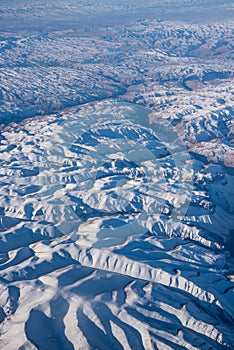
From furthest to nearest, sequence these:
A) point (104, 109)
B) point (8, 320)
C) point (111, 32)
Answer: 1. point (111, 32)
2. point (104, 109)
3. point (8, 320)

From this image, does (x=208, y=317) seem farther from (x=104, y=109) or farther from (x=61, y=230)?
(x=104, y=109)

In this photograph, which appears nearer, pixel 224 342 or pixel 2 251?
pixel 224 342

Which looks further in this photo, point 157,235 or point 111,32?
point 111,32

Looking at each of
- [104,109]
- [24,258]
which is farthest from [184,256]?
[104,109]

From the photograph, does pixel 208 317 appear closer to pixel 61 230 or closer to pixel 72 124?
pixel 61 230

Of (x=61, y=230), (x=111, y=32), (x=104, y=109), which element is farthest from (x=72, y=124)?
(x=111, y=32)

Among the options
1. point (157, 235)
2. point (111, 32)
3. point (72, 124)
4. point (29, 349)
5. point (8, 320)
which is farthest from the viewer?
point (111, 32)
